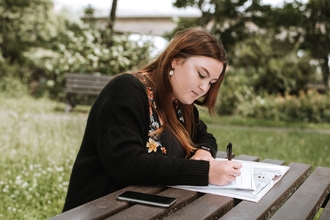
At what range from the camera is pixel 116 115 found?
5.85 feet

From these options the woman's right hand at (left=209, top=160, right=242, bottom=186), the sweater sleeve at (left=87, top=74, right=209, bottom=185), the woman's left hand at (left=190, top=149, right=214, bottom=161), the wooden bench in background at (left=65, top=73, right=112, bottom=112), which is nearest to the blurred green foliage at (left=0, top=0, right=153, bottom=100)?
the wooden bench in background at (left=65, top=73, right=112, bottom=112)

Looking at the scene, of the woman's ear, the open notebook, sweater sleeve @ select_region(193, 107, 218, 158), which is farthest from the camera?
sweater sleeve @ select_region(193, 107, 218, 158)

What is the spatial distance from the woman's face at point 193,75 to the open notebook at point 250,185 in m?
0.45

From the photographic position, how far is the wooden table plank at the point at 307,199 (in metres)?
1.50

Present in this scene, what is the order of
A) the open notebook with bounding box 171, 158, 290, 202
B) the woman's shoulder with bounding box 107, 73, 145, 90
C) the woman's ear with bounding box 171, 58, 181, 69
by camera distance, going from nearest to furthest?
the open notebook with bounding box 171, 158, 290, 202, the woman's shoulder with bounding box 107, 73, 145, 90, the woman's ear with bounding box 171, 58, 181, 69

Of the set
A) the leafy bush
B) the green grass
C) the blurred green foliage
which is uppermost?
the blurred green foliage

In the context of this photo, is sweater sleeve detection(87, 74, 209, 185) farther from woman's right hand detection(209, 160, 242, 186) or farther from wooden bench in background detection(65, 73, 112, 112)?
wooden bench in background detection(65, 73, 112, 112)

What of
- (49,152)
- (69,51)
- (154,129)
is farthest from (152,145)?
(69,51)

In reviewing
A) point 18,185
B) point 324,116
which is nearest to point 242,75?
point 324,116

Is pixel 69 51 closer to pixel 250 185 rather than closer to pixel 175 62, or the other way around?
pixel 175 62

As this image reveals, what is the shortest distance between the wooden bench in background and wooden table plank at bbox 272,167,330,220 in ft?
25.6

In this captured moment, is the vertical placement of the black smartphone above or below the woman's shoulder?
below

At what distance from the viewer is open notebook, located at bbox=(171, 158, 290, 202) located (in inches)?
66.1

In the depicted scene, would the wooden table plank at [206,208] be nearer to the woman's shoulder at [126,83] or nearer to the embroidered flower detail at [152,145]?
the embroidered flower detail at [152,145]
